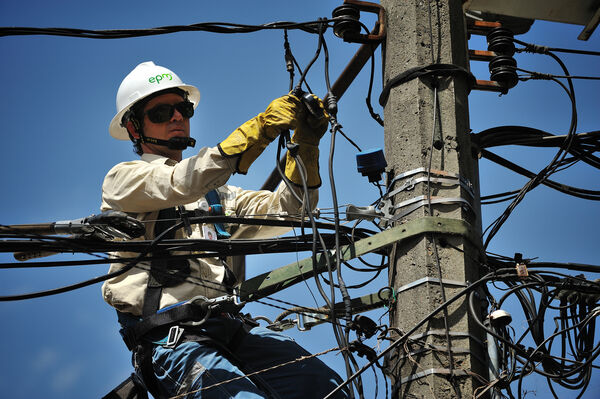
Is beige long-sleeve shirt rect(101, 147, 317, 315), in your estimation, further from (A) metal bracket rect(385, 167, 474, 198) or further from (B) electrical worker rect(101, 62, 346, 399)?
(A) metal bracket rect(385, 167, 474, 198)

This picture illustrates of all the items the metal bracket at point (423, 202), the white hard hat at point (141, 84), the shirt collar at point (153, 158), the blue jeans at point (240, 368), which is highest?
the white hard hat at point (141, 84)

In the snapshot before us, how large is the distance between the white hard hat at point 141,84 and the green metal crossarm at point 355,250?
2248mm

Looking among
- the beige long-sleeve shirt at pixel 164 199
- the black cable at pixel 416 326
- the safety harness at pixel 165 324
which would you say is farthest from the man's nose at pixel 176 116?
the black cable at pixel 416 326

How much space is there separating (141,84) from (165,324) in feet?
7.93

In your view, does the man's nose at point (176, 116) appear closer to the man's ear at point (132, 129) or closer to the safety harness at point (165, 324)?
the man's ear at point (132, 129)

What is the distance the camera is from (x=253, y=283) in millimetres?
5723

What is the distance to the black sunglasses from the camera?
706 cm

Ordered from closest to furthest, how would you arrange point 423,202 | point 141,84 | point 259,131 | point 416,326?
1. point 416,326
2. point 423,202
3. point 259,131
4. point 141,84

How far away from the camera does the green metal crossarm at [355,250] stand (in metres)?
4.99

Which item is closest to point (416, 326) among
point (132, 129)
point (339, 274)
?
point (339, 274)

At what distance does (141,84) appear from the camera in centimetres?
725

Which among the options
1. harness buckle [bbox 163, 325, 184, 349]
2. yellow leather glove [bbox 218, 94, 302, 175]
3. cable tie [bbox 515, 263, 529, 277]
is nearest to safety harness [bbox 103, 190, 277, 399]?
harness buckle [bbox 163, 325, 184, 349]

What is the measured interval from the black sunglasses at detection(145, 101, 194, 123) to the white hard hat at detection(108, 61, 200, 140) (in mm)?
156

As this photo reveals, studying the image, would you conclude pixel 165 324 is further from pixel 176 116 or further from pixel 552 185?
pixel 552 185
